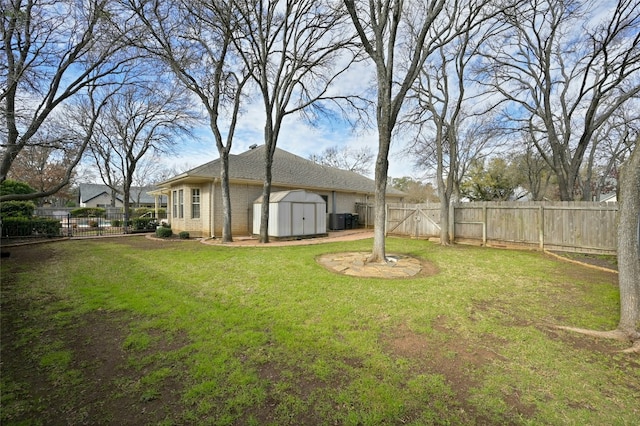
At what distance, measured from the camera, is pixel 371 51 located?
24.1 feet

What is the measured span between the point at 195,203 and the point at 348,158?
25.3 m

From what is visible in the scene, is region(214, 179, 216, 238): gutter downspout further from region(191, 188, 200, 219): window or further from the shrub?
the shrub

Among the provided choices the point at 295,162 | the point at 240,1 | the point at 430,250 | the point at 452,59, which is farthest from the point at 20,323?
the point at 295,162

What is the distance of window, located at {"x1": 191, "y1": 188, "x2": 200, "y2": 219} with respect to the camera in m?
14.5

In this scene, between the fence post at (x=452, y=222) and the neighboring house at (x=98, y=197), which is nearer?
the fence post at (x=452, y=222)

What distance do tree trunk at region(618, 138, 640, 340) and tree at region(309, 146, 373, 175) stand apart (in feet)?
107

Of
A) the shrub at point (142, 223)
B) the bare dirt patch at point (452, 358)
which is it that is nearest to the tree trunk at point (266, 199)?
the bare dirt patch at point (452, 358)

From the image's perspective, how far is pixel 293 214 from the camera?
41.8ft

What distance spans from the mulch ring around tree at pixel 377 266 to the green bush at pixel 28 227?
13822mm

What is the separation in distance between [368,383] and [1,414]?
3.06 meters

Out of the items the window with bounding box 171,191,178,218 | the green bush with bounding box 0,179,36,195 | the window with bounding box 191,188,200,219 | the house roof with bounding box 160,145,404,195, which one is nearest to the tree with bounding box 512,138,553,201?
the house roof with bounding box 160,145,404,195

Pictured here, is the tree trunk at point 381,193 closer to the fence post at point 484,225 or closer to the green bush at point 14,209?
the fence post at point 484,225

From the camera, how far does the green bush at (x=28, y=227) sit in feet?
37.6

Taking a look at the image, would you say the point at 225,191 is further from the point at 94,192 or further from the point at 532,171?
the point at 94,192
